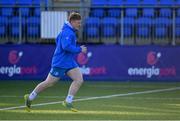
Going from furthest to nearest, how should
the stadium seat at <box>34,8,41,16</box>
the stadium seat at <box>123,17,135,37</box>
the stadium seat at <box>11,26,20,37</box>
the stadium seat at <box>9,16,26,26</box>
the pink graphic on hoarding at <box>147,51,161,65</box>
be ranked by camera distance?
the stadium seat at <box>34,8,41,16</box> < the stadium seat at <box>9,16,26,26</box> < the stadium seat at <box>11,26,20,37</box> < the stadium seat at <box>123,17,135,37</box> < the pink graphic on hoarding at <box>147,51,161,65</box>

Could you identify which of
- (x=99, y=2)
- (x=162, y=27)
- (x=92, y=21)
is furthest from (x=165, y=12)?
(x=99, y=2)

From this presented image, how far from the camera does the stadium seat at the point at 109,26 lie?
23.2 m

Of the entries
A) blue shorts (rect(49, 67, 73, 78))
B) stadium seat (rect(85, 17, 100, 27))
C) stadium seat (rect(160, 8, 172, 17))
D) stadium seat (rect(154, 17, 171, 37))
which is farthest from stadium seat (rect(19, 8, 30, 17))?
blue shorts (rect(49, 67, 73, 78))

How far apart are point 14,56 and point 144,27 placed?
5319 millimetres

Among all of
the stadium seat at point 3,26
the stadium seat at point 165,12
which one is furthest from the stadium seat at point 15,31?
the stadium seat at point 165,12

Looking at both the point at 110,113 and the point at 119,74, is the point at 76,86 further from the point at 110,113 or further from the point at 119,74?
the point at 119,74

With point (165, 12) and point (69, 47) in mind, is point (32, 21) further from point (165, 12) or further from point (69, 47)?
point (69, 47)

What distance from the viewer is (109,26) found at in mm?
23141

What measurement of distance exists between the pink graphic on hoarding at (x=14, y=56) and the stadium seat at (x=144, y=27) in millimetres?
4870

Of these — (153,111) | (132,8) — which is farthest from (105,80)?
(153,111)

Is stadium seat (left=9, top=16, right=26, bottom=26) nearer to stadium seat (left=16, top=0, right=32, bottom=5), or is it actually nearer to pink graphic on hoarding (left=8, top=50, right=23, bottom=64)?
stadium seat (left=16, top=0, right=32, bottom=5)

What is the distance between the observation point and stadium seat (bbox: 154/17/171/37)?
75.0ft

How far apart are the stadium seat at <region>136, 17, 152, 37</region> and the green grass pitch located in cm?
341

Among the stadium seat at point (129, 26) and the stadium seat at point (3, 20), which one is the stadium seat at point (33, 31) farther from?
the stadium seat at point (129, 26)
